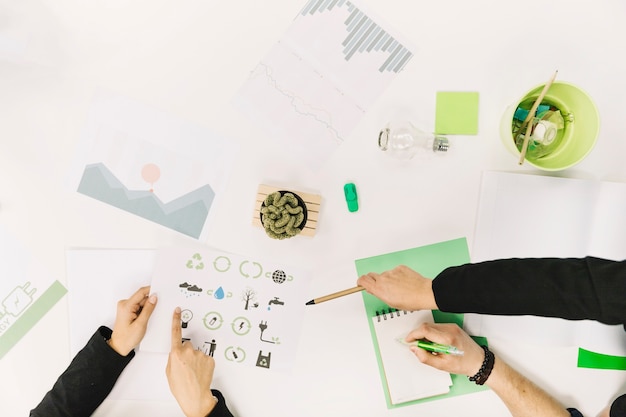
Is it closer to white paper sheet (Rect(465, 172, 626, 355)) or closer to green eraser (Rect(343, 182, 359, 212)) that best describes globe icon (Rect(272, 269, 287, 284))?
green eraser (Rect(343, 182, 359, 212))

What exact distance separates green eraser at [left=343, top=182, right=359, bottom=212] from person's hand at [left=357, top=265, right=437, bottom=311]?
13 cm

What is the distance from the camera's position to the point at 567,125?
81 centimetres

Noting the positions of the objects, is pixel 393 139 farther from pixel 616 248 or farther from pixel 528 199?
pixel 616 248

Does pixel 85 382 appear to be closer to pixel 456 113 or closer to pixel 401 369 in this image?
pixel 401 369

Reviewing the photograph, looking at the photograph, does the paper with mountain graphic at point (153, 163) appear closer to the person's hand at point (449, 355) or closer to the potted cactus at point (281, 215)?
the potted cactus at point (281, 215)

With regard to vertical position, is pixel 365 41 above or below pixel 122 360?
above

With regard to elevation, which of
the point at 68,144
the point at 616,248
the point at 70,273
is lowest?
the point at 70,273

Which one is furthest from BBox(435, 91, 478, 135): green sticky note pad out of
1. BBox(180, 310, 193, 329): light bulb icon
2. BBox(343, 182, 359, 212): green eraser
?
BBox(180, 310, 193, 329): light bulb icon

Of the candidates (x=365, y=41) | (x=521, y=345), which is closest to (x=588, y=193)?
(x=521, y=345)

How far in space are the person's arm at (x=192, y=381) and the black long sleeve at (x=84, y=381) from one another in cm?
10

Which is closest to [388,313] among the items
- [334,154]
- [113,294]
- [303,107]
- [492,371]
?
[492,371]

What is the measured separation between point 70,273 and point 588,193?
3.21ft

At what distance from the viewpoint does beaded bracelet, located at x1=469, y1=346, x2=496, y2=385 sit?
84 cm

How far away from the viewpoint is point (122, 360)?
0.87 meters
